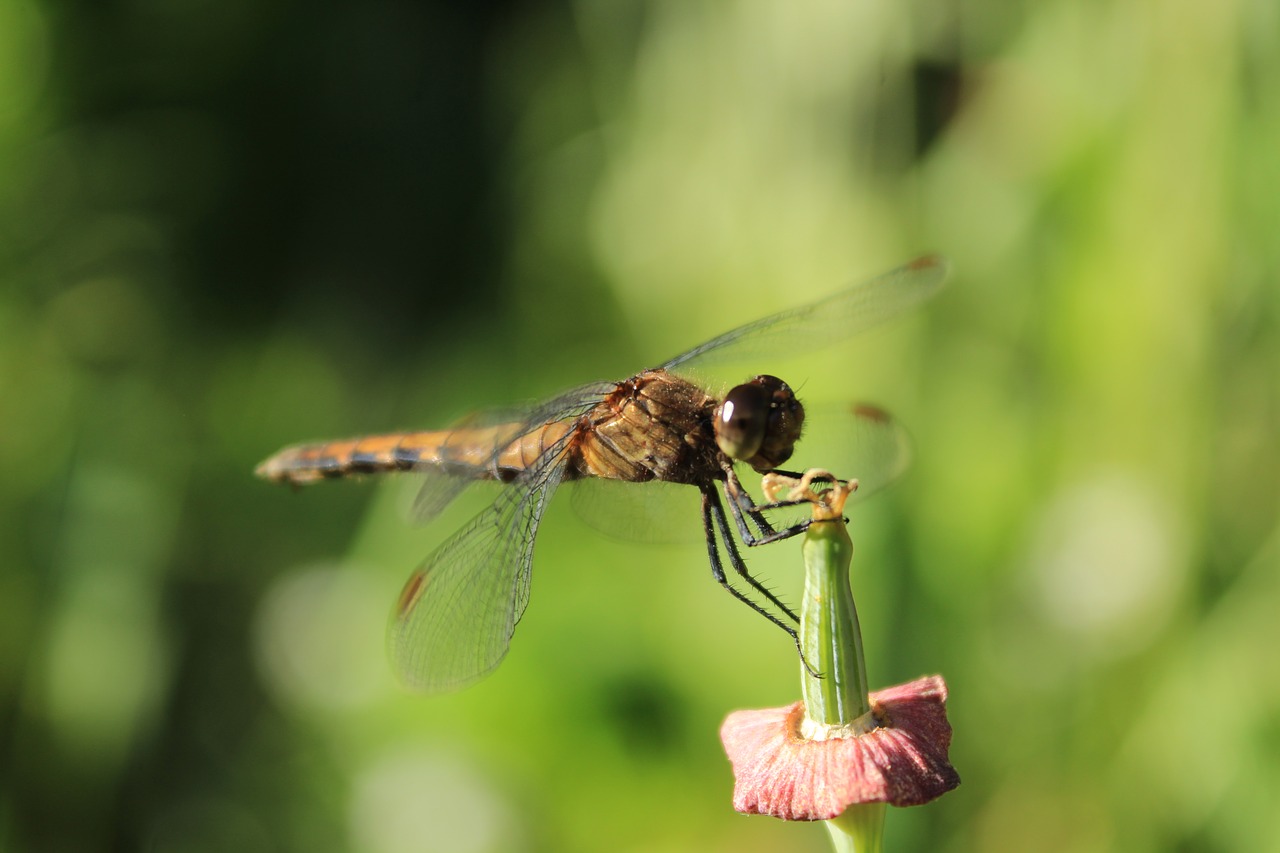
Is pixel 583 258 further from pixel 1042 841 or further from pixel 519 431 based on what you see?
pixel 1042 841

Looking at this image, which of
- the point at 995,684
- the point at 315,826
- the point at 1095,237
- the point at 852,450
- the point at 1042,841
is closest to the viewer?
the point at 852,450

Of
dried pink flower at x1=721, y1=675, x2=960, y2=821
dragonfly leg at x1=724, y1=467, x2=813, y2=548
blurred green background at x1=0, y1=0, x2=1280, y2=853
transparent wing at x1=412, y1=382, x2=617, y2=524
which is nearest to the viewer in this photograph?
dried pink flower at x1=721, y1=675, x2=960, y2=821

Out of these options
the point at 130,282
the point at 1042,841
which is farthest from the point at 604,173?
the point at 1042,841

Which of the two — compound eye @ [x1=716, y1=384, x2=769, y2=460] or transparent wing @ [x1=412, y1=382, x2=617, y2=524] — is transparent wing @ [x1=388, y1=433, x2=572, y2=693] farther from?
compound eye @ [x1=716, y1=384, x2=769, y2=460]

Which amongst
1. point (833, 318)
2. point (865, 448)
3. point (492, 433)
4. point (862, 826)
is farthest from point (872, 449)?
point (862, 826)

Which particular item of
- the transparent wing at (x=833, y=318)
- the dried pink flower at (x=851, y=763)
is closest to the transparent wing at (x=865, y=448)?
the transparent wing at (x=833, y=318)

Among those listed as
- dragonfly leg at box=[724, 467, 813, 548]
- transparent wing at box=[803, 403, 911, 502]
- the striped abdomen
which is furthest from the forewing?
the striped abdomen

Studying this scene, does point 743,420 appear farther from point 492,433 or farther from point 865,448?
point 492,433
